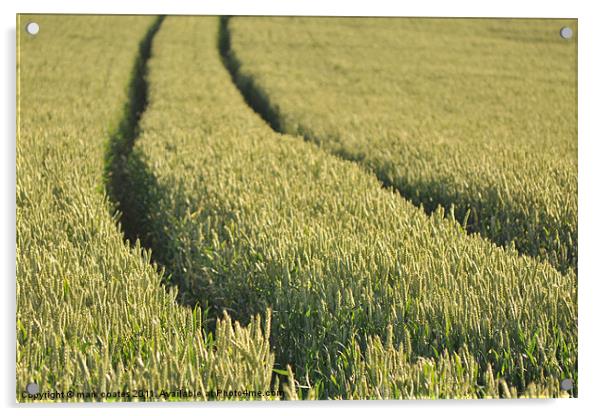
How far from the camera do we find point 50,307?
2557mm

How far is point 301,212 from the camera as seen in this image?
343cm

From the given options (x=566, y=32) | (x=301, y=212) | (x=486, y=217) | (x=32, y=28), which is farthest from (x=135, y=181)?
(x=566, y=32)

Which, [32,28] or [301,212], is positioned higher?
[32,28]

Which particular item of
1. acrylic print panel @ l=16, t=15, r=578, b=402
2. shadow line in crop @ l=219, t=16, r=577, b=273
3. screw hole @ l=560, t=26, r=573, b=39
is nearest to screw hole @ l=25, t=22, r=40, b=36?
acrylic print panel @ l=16, t=15, r=578, b=402

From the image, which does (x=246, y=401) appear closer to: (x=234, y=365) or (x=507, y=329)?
(x=234, y=365)

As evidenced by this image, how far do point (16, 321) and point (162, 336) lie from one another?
711mm

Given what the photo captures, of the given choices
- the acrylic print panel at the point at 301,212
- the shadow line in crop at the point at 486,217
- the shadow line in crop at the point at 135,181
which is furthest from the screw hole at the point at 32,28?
the shadow line in crop at the point at 486,217

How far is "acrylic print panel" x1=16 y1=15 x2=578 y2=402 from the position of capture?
7.80ft

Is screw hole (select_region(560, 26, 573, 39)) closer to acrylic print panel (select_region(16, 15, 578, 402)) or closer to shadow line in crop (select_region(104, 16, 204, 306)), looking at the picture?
acrylic print panel (select_region(16, 15, 578, 402))

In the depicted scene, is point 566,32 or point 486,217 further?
point 486,217

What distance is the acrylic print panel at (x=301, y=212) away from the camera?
2379mm

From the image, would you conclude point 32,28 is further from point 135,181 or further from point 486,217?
point 486,217

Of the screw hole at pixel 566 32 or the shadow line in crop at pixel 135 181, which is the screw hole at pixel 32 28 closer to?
the shadow line in crop at pixel 135 181

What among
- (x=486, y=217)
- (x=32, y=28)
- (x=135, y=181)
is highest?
(x=32, y=28)
